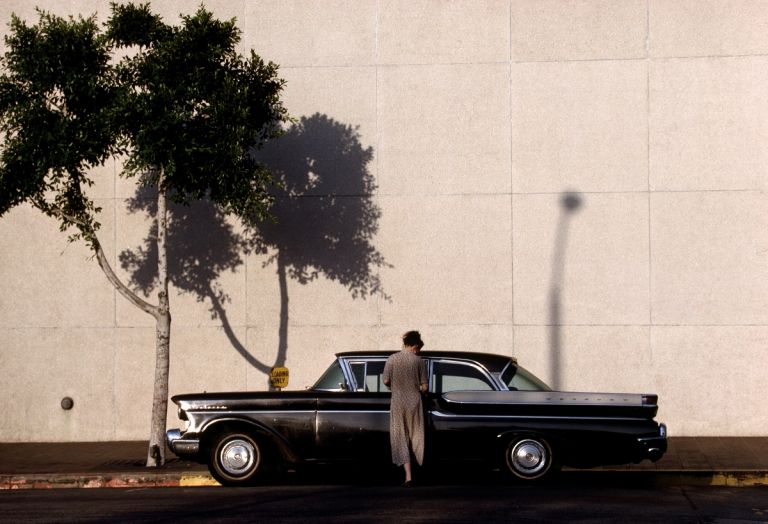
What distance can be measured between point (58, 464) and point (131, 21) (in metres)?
5.80

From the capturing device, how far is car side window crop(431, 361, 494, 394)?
1371cm

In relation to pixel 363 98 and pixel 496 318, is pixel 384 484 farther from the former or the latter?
pixel 363 98

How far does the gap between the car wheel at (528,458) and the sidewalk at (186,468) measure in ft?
4.47

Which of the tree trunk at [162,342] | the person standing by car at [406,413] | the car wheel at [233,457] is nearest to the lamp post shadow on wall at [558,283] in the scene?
the tree trunk at [162,342]

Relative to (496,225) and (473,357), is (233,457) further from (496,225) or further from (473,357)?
(496,225)

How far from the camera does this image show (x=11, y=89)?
16062mm

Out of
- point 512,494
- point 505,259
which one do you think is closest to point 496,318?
point 505,259

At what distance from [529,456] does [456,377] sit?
1.15 m

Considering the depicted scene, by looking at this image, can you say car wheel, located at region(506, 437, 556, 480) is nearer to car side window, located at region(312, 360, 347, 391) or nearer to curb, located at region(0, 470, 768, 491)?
curb, located at region(0, 470, 768, 491)

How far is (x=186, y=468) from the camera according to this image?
15578 millimetres

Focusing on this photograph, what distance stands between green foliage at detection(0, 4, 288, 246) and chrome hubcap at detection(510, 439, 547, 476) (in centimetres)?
505

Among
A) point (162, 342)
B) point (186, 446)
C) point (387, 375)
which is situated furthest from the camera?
point (162, 342)

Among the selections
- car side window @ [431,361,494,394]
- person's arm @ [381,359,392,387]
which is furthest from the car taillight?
person's arm @ [381,359,392,387]

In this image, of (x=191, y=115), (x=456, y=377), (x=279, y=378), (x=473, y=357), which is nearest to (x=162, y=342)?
(x=279, y=378)
